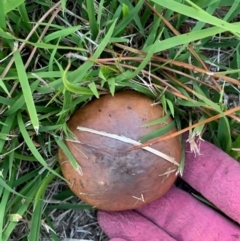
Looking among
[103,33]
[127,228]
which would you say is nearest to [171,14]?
[103,33]

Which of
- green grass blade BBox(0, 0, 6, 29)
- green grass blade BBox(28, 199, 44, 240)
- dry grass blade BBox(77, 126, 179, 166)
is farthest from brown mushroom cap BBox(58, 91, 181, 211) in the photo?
green grass blade BBox(0, 0, 6, 29)

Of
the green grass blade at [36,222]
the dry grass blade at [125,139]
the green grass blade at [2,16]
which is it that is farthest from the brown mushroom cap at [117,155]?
the green grass blade at [2,16]

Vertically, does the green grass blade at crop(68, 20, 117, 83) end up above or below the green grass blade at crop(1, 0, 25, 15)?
below

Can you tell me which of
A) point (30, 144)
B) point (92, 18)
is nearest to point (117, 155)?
point (30, 144)

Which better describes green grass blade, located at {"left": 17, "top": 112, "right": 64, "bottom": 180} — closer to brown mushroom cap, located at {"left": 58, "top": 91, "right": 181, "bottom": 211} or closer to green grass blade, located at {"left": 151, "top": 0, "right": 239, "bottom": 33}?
brown mushroom cap, located at {"left": 58, "top": 91, "right": 181, "bottom": 211}

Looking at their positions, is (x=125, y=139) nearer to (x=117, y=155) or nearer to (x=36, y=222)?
(x=117, y=155)

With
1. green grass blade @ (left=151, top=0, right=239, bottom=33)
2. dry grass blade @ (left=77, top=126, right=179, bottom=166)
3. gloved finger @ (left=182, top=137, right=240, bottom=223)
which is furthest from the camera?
gloved finger @ (left=182, top=137, right=240, bottom=223)
